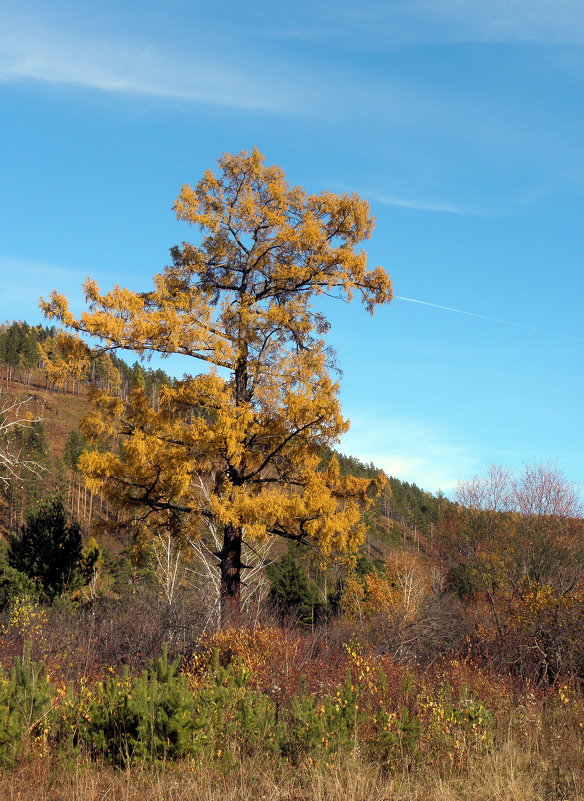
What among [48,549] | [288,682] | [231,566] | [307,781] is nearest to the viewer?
[307,781]

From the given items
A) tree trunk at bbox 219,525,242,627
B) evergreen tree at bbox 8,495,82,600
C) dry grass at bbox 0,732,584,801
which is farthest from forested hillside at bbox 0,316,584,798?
evergreen tree at bbox 8,495,82,600

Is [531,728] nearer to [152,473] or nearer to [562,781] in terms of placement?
[562,781]

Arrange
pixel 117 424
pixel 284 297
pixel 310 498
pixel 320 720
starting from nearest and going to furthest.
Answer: pixel 320 720 → pixel 310 498 → pixel 117 424 → pixel 284 297

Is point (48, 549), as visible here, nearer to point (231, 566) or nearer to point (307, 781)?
point (231, 566)

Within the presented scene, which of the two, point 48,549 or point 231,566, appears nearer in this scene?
point 231,566

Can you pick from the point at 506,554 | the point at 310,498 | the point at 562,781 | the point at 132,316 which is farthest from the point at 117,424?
the point at 506,554

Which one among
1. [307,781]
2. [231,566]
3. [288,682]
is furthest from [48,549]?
[307,781]

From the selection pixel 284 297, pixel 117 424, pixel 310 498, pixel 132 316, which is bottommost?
pixel 310 498

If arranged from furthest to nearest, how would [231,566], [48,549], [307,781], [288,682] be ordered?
[48,549]
[231,566]
[288,682]
[307,781]

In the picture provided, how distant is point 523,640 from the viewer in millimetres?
10797

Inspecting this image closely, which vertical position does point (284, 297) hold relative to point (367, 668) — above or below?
above

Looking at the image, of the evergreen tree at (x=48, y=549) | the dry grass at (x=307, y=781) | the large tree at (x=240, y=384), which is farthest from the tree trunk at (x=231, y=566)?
the evergreen tree at (x=48, y=549)

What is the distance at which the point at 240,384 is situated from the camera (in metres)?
14.9

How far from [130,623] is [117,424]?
4696 mm
